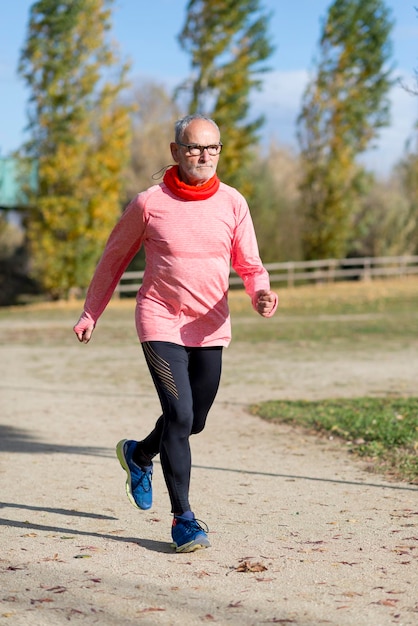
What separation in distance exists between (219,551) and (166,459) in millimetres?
531

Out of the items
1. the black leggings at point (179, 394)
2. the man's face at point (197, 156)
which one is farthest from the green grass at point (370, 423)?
the man's face at point (197, 156)

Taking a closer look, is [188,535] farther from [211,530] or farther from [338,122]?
[338,122]

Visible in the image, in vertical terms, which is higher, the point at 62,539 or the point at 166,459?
the point at 166,459

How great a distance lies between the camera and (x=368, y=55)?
45000mm

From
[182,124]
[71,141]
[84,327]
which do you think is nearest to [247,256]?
[182,124]

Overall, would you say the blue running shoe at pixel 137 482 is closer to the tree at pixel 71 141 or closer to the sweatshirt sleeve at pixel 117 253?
the sweatshirt sleeve at pixel 117 253

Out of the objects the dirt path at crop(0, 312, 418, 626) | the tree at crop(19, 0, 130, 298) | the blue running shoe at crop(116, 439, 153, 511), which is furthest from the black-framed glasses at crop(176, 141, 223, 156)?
the tree at crop(19, 0, 130, 298)

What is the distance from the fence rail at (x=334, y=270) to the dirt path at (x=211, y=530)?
28555 mm

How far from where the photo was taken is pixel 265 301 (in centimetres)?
539

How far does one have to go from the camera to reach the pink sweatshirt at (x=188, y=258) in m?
5.39

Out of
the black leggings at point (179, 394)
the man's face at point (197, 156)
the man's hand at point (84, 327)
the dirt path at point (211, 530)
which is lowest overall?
the dirt path at point (211, 530)

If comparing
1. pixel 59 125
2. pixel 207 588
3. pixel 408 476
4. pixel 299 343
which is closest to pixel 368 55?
pixel 59 125

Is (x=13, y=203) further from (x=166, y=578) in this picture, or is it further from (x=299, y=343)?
(x=166, y=578)

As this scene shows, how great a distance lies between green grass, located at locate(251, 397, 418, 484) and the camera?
26.5 ft
